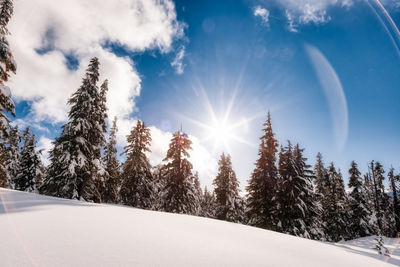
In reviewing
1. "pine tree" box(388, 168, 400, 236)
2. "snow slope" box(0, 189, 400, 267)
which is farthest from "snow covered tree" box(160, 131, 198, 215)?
"pine tree" box(388, 168, 400, 236)

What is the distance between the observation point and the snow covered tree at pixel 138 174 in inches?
969

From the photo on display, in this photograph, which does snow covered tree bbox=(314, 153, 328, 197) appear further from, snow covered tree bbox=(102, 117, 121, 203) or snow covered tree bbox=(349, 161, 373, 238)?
snow covered tree bbox=(102, 117, 121, 203)

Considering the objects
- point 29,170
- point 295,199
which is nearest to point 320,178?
point 295,199

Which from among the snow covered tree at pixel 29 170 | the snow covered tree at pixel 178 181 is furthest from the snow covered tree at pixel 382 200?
the snow covered tree at pixel 29 170

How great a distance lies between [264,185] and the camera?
22.0 metres

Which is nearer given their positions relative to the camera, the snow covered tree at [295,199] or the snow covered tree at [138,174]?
the snow covered tree at [295,199]

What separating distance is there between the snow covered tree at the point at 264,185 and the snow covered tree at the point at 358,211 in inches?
886

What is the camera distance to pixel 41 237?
3104 millimetres

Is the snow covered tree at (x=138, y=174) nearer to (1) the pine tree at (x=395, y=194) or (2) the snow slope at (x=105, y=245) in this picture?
(2) the snow slope at (x=105, y=245)

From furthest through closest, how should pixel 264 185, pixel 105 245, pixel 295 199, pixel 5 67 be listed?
pixel 264 185 < pixel 295 199 < pixel 5 67 < pixel 105 245

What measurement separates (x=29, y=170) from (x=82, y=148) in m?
22.4

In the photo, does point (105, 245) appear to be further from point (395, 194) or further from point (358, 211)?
point (395, 194)

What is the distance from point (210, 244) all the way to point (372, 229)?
1749 inches

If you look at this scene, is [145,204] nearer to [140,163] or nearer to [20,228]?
[140,163]
